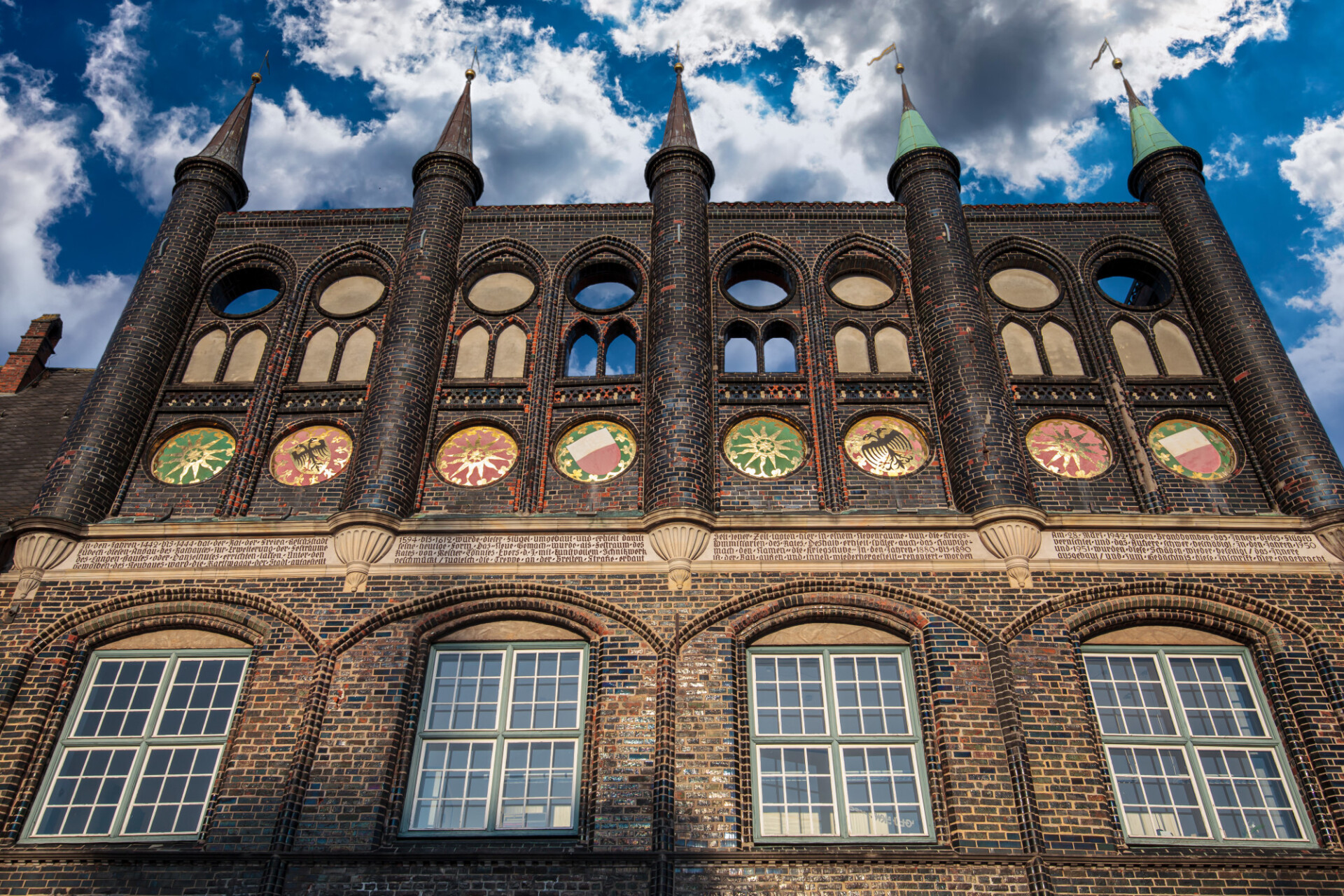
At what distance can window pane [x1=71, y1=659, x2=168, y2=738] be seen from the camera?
1193 cm

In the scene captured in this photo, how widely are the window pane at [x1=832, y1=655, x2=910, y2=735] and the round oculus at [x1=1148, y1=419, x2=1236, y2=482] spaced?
5313mm

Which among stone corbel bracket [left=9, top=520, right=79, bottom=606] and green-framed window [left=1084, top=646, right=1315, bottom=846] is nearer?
green-framed window [left=1084, top=646, right=1315, bottom=846]

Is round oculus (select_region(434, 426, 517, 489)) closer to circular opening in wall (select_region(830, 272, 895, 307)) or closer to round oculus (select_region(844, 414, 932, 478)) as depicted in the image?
round oculus (select_region(844, 414, 932, 478))

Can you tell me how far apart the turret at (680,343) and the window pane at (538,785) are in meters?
2.51

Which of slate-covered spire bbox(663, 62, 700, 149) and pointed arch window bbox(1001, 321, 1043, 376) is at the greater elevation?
slate-covered spire bbox(663, 62, 700, 149)

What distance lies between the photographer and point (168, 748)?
11703 mm

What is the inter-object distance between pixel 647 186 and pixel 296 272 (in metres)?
6.22

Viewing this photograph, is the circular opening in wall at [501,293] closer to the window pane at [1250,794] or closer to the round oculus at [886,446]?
the round oculus at [886,446]

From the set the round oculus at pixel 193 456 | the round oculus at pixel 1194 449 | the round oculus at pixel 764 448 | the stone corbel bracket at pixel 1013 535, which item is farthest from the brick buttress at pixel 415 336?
the round oculus at pixel 1194 449

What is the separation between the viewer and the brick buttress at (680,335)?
43.8 ft

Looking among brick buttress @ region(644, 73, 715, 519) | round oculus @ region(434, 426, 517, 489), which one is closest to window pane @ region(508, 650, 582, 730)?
brick buttress @ region(644, 73, 715, 519)

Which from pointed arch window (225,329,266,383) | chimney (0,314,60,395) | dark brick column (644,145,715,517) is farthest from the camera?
chimney (0,314,60,395)

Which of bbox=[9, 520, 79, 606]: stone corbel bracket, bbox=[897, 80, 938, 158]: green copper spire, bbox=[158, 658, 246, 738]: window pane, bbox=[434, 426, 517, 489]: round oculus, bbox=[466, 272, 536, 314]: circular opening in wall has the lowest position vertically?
bbox=[158, 658, 246, 738]: window pane

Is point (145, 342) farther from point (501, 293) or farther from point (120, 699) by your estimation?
point (120, 699)
